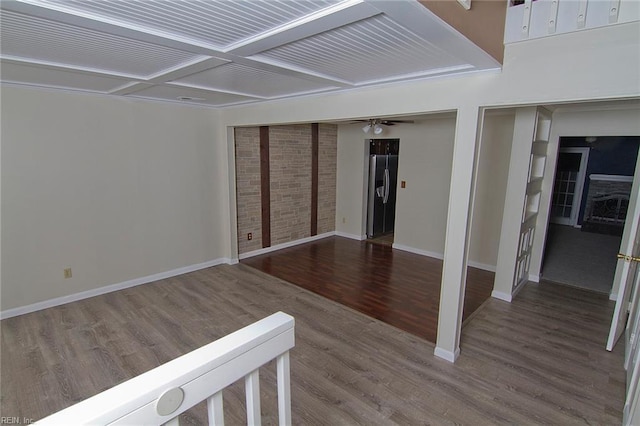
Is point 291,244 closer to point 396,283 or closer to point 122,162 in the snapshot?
point 396,283

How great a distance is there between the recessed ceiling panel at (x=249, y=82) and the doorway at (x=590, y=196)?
5.27 metres

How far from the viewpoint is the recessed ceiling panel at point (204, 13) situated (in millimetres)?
1389

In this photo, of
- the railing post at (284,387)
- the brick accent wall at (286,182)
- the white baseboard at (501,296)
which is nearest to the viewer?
the railing post at (284,387)

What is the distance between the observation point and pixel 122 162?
3.98 m

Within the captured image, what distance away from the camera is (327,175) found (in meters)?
6.68

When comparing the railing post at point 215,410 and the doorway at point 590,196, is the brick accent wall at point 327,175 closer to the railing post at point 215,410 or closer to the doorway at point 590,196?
the doorway at point 590,196

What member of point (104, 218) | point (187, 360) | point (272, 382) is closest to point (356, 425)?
point (272, 382)

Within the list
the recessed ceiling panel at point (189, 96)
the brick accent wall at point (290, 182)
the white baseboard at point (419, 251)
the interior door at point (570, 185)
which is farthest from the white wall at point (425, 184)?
the interior door at point (570, 185)

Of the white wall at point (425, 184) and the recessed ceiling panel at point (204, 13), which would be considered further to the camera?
the white wall at point (425, 184)

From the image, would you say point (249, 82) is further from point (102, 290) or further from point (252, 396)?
point (102, 290)

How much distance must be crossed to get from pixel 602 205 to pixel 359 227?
20.1 feet

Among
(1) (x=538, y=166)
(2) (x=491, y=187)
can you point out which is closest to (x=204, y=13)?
(1) (x=538, y=166)

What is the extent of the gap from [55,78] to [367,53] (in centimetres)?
284

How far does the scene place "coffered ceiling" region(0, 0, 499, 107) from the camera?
1.42 metres
